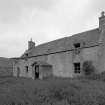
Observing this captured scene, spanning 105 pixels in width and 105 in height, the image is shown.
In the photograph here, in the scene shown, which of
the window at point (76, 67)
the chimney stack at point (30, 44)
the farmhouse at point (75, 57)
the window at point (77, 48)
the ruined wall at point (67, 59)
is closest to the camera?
the farmhouse at point (75, 57)

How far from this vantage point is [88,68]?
1588 centimetres

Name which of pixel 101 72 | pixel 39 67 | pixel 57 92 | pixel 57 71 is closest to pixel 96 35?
pixel 101 72

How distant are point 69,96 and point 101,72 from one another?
343 inches

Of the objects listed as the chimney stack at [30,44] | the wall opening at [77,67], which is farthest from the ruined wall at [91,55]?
the chimney stack at [30,44]

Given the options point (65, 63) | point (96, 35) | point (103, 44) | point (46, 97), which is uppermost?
point (96, 35)

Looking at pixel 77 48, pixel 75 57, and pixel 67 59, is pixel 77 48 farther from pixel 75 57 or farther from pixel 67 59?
pixel 67 59

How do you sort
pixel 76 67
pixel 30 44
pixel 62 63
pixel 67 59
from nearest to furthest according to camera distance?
pixel 76 67, pixel 67 59, pixel 62 63, pixel 30 44

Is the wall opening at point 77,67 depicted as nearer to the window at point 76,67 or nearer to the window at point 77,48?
the window at point 76,67

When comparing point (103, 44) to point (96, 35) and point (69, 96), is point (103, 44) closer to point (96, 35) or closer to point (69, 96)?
point (96, 35)

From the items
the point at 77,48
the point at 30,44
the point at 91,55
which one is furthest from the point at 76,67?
the point at 30,44

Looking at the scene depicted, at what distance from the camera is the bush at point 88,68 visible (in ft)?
51.6

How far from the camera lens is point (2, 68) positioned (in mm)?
31719

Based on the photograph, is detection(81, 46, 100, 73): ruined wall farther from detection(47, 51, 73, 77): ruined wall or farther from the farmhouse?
detection(47, 51, 73, 77): ruined wall

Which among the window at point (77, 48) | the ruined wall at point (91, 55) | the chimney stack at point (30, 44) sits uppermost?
the chimney stack at point (30, 44)
